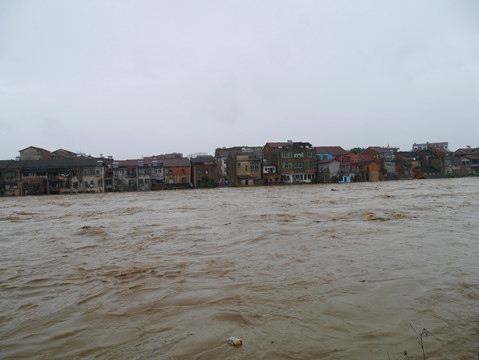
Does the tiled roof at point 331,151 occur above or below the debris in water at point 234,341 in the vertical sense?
above

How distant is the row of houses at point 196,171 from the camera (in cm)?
5225

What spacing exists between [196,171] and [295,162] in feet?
63.7

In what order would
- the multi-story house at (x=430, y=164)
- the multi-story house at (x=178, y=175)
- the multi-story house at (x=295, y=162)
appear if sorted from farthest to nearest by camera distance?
the multi-story house at (x=430, y=164), the multi-story house at (x=295, y=162), the multi-story house at (x=178, y=175)

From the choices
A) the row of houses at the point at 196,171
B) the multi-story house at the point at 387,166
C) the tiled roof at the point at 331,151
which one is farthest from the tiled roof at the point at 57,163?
the multi-story house at the point at 387,166

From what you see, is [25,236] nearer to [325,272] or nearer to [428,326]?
[325,272]

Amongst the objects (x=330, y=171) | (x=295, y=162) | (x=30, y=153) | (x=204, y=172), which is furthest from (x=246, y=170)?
(x=30, y=153)

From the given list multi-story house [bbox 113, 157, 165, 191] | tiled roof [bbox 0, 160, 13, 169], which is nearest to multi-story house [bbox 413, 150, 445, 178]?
multi-story house [bbox 113, 157, 165, 191]

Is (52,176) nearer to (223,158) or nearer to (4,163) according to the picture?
(4,163)

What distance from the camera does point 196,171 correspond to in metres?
57.8

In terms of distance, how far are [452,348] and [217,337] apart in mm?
2168

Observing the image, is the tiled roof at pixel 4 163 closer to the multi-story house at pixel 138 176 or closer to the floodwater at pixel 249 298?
the multi-story house at pixel 138 176

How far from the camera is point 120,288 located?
15.4 ft

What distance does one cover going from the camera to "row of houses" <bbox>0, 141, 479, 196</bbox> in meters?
52.2

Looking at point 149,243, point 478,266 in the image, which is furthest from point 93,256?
point 478,266
